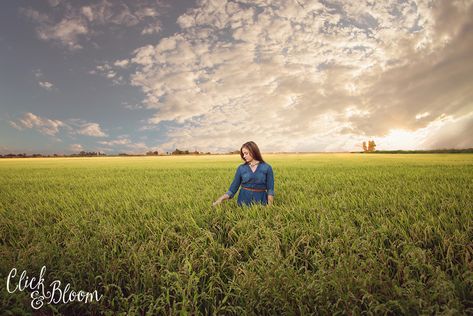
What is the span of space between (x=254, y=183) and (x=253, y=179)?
0.11 metres

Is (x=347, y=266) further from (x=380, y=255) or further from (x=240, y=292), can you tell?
(x=240, y=292)

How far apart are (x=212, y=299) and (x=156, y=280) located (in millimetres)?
655

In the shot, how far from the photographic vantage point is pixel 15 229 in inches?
190

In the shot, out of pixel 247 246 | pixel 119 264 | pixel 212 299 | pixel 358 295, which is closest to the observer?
pixel 358 295

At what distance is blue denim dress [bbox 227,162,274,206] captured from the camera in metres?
5.60

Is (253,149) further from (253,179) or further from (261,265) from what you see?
(261,265)

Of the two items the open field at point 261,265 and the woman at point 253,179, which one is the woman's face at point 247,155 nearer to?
the woman at point 253,179

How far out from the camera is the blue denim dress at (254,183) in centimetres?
560

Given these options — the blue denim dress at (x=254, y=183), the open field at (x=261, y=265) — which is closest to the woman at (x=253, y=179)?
the blue denim dress at (x=254, y=183)

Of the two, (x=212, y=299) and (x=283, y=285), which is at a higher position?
(x=283, y=285)

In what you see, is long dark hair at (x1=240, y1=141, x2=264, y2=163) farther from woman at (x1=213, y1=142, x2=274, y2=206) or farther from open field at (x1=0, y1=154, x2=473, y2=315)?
open field at (x1=0, y1=154, x2=473, y2=315)

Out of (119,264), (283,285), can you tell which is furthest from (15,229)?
(283,285)

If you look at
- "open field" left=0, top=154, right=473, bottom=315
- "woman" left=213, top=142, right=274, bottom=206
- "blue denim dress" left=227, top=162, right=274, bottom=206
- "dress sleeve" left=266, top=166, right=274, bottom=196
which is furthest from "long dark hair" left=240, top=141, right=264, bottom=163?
"open field" left=0, top=154, right=473, bottom=315

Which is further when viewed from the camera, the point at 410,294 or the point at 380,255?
the point at 380,255
